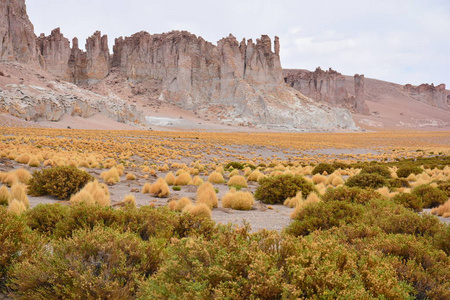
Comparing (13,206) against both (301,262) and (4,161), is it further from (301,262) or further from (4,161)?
(4,161)

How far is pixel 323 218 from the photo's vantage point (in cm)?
648

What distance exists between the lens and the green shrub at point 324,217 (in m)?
6.25

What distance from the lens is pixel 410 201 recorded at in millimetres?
9336

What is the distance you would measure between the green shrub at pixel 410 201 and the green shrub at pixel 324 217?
10.5 ft

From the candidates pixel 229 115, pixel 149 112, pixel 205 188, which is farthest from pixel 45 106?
pixel 205 188

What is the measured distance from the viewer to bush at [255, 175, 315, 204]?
11.1m

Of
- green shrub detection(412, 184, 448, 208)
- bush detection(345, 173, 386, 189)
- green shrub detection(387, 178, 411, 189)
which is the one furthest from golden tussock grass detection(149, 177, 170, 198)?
green shrub detection(387, 178, 411, 189)

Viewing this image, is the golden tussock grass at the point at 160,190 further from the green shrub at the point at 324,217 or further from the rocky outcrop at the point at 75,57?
the rocky outcrop at the point at 75,57

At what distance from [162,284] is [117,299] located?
1.87 feet

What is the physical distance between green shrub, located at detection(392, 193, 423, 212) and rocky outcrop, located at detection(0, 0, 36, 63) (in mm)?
98889

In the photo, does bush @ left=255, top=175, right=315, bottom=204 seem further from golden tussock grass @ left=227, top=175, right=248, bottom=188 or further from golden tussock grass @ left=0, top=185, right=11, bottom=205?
golden tussock grass @ left=0, top=185, right=11, bottom=205

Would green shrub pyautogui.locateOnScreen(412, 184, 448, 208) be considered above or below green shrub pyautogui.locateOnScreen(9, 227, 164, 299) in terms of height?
below

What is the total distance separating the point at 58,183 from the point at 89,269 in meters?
7.56

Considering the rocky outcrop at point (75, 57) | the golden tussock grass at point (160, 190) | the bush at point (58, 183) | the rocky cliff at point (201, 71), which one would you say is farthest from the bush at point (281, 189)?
the rocky outcrop at point (75, 57)
